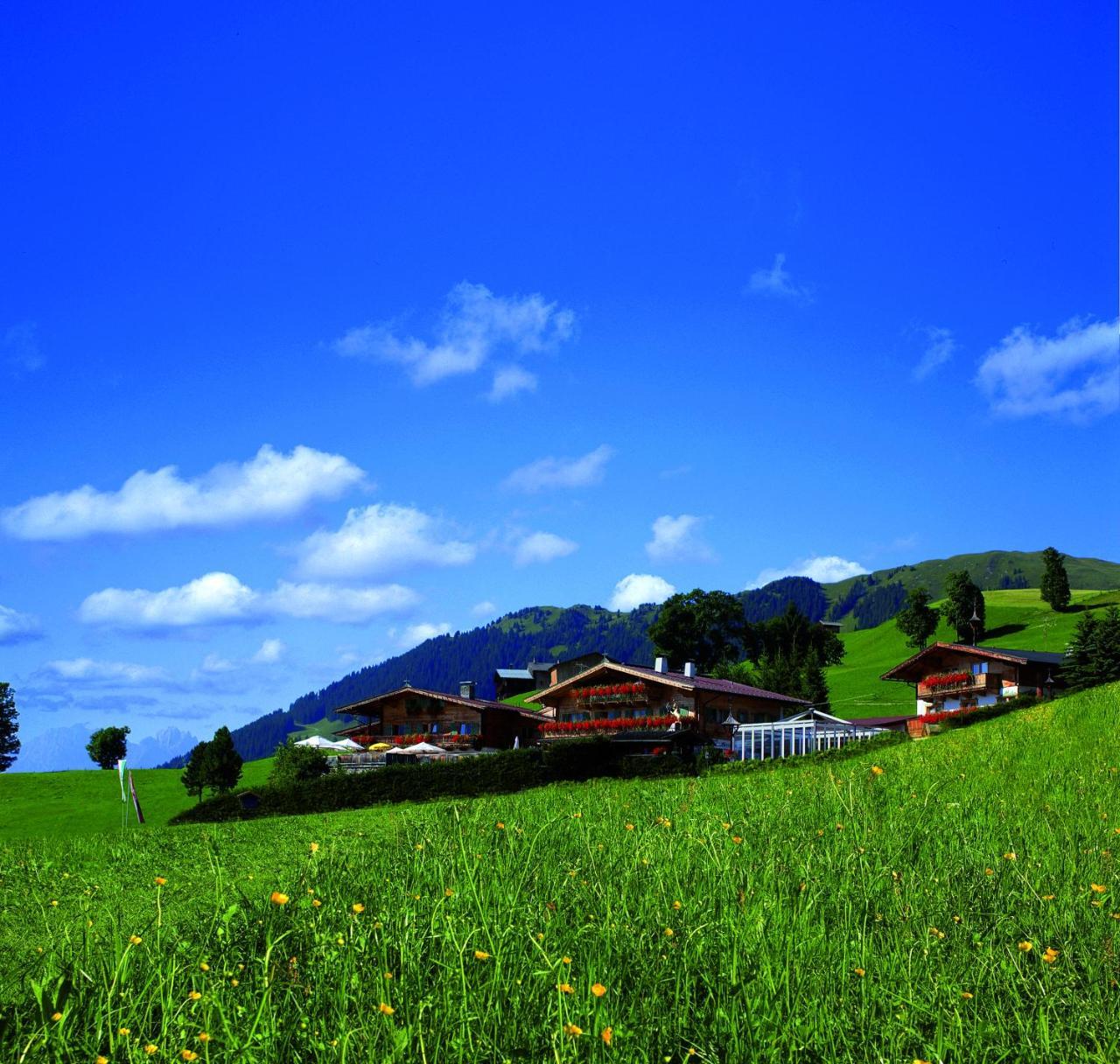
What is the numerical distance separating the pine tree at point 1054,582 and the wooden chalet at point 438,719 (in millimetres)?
70376

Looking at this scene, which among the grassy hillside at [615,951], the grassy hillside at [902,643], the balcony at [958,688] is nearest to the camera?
the grassy hillside at [615,951]

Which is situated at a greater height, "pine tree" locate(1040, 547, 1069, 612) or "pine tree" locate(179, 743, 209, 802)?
"pine tree" locate(1040, 547, 1069, 612)

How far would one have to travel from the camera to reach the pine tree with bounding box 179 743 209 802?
5091cm

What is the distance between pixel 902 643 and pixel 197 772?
9021 cm

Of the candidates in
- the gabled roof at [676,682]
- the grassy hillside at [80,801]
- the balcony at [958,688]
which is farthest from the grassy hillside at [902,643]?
the grassy hillside at [80,801]

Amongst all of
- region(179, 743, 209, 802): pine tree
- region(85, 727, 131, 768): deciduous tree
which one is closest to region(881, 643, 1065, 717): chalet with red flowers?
region(179, 743, 209, 802): pine tree

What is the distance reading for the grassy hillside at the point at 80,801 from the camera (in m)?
35.5

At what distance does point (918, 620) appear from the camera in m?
111

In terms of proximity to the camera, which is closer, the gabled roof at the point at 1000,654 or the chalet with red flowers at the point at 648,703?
the chalet with red flowers at the point at 648,703

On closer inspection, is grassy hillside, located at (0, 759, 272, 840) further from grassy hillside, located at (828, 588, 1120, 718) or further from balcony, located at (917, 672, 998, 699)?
grassy hillside, located at (828, 588, 1120, 718)

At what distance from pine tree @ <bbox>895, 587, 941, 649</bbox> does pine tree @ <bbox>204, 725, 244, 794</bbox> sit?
79150mm

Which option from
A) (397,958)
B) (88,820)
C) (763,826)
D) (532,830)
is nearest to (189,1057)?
(397,958)

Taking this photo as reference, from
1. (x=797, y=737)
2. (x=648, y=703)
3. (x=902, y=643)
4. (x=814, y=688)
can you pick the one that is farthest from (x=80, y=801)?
(x=902, y=643)

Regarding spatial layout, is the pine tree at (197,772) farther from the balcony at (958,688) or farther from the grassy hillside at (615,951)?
the balcony at (958,688)
